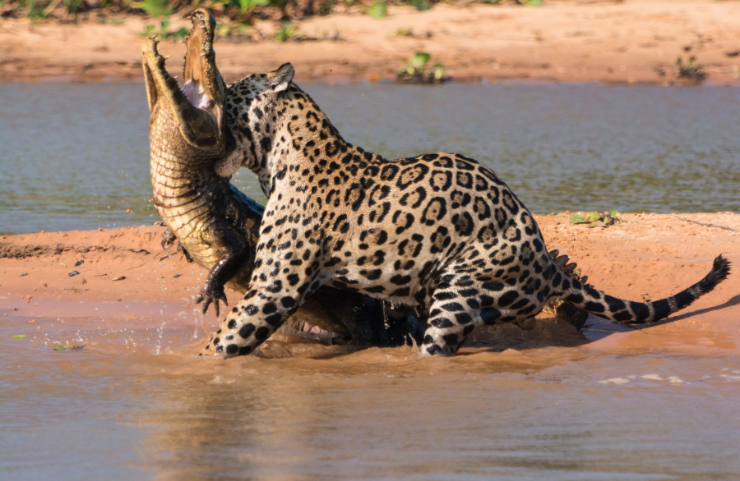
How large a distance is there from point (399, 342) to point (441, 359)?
1.81 feet

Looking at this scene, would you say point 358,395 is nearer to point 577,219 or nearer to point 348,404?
point 348,404

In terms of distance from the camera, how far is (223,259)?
551cm

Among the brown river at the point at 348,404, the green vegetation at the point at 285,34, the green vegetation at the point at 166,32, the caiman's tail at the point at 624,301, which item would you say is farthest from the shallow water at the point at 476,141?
the caiman's tail at the point at 624,301

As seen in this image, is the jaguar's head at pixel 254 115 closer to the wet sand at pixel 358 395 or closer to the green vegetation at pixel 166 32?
the wet sand at pixel 358 395

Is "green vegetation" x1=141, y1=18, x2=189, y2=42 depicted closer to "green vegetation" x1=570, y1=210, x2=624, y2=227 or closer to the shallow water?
the shallow water

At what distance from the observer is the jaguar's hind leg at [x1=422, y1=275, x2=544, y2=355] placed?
5.37 metres

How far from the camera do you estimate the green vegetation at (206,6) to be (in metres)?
20.2

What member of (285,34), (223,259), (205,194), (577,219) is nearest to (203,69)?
(205,194)

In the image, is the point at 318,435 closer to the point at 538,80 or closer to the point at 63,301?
the point at 63,301

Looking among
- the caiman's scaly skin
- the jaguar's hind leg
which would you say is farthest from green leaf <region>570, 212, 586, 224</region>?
the jaguar's hind leg

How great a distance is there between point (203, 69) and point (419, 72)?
13.8 meters

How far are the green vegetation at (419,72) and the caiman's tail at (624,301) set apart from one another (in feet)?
42.9

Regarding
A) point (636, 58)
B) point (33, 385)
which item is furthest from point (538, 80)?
point (33, 385)

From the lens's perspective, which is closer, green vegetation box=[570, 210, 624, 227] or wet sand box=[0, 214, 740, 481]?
wet sand box=[0, 214, 740, 481]
